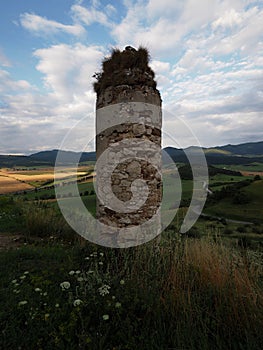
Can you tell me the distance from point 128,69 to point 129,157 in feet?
6.26

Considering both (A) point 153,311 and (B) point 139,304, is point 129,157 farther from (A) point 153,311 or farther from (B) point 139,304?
(A) point 153,311

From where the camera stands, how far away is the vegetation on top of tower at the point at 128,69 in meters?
4.83

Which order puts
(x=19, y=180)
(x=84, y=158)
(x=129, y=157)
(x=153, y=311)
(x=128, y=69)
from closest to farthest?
(x=153, y=311)
(x=129, y=157)
(x=128, y=69)
(x=84, y=158)
(x=19, y=180)

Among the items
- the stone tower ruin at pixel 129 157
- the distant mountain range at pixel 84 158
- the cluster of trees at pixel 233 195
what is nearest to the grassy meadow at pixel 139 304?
the stone tower ruin at pixel 129 157

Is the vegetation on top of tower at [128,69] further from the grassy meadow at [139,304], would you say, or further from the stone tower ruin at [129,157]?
the grassy meadow at [139,304]

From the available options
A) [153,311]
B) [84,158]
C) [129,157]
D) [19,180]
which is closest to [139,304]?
[153,311]

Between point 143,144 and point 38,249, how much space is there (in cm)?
322

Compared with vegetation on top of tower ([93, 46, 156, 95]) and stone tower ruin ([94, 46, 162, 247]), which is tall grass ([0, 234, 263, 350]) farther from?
vegetation on top of tower ([93, 46, 156, 95])

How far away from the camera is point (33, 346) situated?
229 cm

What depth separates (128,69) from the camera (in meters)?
4.89

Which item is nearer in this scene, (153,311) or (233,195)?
(153,311)

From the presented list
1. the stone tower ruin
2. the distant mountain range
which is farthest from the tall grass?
the distant mountain range

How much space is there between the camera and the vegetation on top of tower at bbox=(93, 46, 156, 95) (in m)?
4.83

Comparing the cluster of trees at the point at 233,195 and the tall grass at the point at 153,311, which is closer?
the tall grass at the point at 153,311
